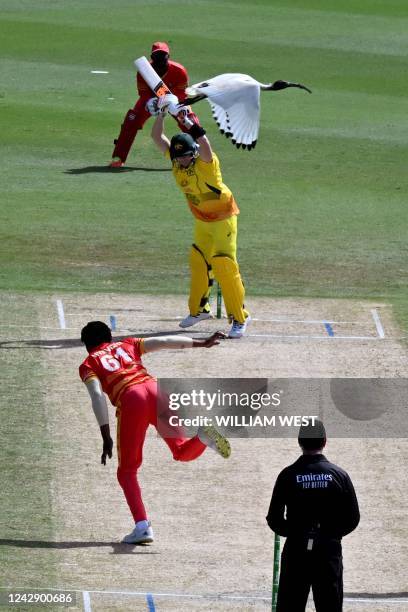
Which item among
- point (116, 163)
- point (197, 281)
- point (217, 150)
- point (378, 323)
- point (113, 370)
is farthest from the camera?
point (217, 150)

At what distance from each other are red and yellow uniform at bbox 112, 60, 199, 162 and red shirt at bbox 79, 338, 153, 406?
11.6m

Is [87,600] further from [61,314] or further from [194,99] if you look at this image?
[61,314]

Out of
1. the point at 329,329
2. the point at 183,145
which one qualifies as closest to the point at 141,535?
the point at 183,145

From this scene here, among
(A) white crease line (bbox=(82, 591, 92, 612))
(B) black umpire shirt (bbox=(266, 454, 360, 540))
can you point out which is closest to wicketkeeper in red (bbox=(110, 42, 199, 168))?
(A) white crease line (bbox=(82, 591, 92, 612))

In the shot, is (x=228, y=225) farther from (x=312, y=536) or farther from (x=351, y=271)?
(x=312, y=536)

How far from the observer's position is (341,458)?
12852 mm

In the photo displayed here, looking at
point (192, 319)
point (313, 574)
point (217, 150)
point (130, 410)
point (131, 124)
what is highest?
point (130, 410)

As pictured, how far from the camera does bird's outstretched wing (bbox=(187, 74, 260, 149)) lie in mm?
15188

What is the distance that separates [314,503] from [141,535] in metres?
2.25

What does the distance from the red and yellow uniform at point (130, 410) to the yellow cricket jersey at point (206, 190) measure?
15.0 feet

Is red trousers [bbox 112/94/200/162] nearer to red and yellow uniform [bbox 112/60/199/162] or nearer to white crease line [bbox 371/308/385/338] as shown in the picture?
red and yellow uniform [bbox 112/60/199/162]

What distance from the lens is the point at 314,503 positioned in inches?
360

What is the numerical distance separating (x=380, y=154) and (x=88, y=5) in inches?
662

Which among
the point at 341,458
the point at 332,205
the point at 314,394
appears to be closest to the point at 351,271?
the point at 332,205
